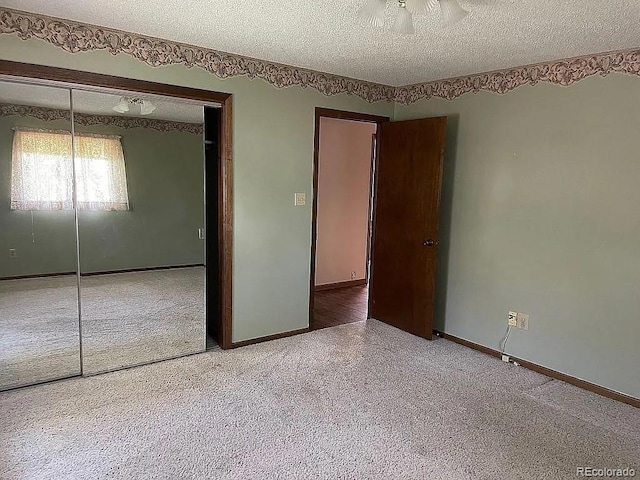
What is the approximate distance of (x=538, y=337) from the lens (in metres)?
3.38

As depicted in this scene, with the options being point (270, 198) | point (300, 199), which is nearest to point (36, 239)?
point (270, 198)

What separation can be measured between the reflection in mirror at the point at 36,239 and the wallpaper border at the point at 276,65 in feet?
1.14

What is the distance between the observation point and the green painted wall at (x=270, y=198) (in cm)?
350

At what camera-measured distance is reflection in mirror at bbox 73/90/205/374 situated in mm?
2994

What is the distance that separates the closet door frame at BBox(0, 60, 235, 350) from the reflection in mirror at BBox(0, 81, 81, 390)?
9cm

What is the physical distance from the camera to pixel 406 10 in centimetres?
213

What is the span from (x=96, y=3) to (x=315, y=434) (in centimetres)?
262

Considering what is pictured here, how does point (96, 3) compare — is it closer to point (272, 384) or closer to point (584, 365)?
point (272, 384)

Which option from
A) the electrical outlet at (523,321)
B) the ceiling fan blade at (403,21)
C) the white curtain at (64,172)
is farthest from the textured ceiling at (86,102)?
the electrical outlet at (523,321)

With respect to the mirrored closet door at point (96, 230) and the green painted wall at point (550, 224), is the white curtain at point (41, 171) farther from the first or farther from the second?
the green painted wall at point (550, 224)

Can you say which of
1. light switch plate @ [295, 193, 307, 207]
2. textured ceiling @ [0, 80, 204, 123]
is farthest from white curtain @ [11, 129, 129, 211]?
light switch plate @ [295, 193, 307, 207]

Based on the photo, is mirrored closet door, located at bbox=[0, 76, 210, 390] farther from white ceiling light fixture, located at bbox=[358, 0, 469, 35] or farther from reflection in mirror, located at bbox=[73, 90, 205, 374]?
white ceiling light fixture, located at bbox=[358, 0, 469, 35]

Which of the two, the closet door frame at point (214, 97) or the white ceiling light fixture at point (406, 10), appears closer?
the white ceiling light fixture at point (406, 10)

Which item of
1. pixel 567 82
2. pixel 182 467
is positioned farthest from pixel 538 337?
pixel 182 467
